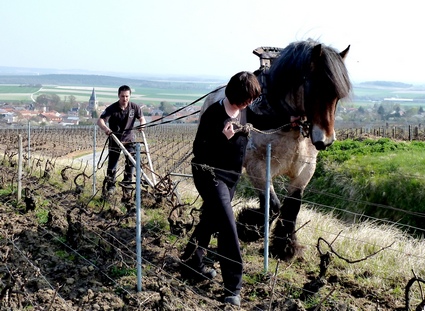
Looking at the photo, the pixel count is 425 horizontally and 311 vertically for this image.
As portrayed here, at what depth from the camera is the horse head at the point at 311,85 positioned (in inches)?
218

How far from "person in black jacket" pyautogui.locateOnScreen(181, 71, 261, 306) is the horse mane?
1036mm

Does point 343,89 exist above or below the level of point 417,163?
above

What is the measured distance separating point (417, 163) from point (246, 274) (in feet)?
30.0

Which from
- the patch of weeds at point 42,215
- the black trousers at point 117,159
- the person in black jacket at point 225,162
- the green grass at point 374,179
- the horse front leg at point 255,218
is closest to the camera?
the person in black jacket at point 225,162

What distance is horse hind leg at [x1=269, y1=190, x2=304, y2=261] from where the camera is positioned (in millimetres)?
6344

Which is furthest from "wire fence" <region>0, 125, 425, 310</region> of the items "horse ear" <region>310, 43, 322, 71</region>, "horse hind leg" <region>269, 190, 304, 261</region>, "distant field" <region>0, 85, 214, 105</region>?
"distant field" <region>0, 85, 214, 105</region>

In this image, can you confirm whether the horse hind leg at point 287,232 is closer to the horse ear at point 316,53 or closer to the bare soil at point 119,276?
the bare soil at point 119,276

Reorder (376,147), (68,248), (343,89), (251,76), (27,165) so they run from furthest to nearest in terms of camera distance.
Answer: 1. (376,147)
2. (27,165)
3. (68,248)
4. (343,89)
5. (251,76)

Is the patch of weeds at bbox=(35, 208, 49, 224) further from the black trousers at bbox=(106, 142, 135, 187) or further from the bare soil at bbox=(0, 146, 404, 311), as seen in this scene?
the black trousers at bbox=(106, 142, 135, 187)

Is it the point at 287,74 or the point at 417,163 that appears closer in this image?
the point at 287,74

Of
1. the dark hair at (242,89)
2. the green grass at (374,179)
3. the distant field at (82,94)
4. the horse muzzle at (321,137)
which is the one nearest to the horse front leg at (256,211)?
the horse muzzle at (321,137)

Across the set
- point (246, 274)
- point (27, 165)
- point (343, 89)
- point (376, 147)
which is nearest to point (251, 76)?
point (343, 89)

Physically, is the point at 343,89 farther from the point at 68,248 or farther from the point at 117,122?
the point at 117,122

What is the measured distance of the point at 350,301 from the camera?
5227mm
